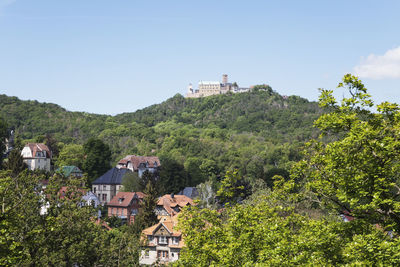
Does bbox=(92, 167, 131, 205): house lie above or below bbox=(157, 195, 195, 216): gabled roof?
above

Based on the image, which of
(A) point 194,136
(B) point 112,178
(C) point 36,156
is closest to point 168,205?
(B) point 112,178

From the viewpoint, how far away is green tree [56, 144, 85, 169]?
104 meters

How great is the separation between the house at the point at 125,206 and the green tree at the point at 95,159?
22657mm

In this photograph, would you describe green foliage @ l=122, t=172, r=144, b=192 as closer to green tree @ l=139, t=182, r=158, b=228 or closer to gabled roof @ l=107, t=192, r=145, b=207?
gabled roof @ l=107, t=192, r=145, b=207

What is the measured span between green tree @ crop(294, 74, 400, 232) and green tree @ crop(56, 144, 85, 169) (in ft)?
309

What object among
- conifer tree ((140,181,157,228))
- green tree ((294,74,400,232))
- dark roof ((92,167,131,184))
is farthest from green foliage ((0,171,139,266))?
dark roof ((92,167,131,184))

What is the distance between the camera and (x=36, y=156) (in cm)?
10212

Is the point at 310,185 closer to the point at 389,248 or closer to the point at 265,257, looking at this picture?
the point at 265,257

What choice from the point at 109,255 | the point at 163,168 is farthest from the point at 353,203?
the point at 163,168

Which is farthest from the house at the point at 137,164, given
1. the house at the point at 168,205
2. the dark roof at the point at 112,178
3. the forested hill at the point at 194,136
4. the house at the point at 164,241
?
the house at the point at 164,241

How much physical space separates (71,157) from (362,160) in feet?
329

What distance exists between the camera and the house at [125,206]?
7625 cm

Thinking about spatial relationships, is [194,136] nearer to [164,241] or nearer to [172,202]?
[172,202]

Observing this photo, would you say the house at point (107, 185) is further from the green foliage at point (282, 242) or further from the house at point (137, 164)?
the green foliage at point (282, 242)
